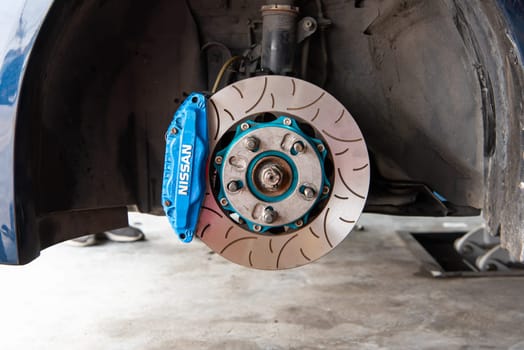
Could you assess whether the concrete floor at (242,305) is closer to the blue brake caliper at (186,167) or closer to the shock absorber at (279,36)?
the blue brake caliper at (186,167)

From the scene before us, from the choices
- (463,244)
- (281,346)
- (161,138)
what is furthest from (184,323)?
(463,244)

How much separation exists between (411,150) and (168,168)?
72 cm

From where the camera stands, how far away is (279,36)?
110 centimetres

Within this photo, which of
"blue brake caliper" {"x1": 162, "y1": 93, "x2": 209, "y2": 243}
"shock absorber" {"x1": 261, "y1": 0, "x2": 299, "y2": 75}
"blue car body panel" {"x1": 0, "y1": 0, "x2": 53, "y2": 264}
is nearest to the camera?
"blue car body panel" {"x1": 0, "y1": 0, "x2": 53, "y2": 264}

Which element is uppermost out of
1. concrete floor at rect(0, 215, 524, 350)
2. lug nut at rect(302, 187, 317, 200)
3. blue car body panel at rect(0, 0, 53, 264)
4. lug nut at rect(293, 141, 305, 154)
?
blue car body panel at rect(0, 0, 53, 264)

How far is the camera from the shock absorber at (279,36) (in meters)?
1.09

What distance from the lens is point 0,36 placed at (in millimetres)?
811

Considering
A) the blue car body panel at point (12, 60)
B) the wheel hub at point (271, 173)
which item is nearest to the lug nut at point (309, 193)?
the wheel hub at point (271, 173)

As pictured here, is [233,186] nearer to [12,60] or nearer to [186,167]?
[186,167]

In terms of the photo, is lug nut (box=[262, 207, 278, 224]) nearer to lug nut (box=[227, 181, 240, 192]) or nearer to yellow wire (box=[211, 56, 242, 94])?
lug nut (box=[227, 181, 240, 192])

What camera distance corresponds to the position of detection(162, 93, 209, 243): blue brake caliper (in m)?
0.92

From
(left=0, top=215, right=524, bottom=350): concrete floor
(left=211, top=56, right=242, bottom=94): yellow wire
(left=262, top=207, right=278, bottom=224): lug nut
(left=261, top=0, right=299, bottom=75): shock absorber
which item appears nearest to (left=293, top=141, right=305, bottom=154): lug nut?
(left=262, top=207, right=278, bottom=224): lug nut

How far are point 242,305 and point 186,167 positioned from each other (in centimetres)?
84

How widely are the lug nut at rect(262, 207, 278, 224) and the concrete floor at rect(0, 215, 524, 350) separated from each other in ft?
1.78
